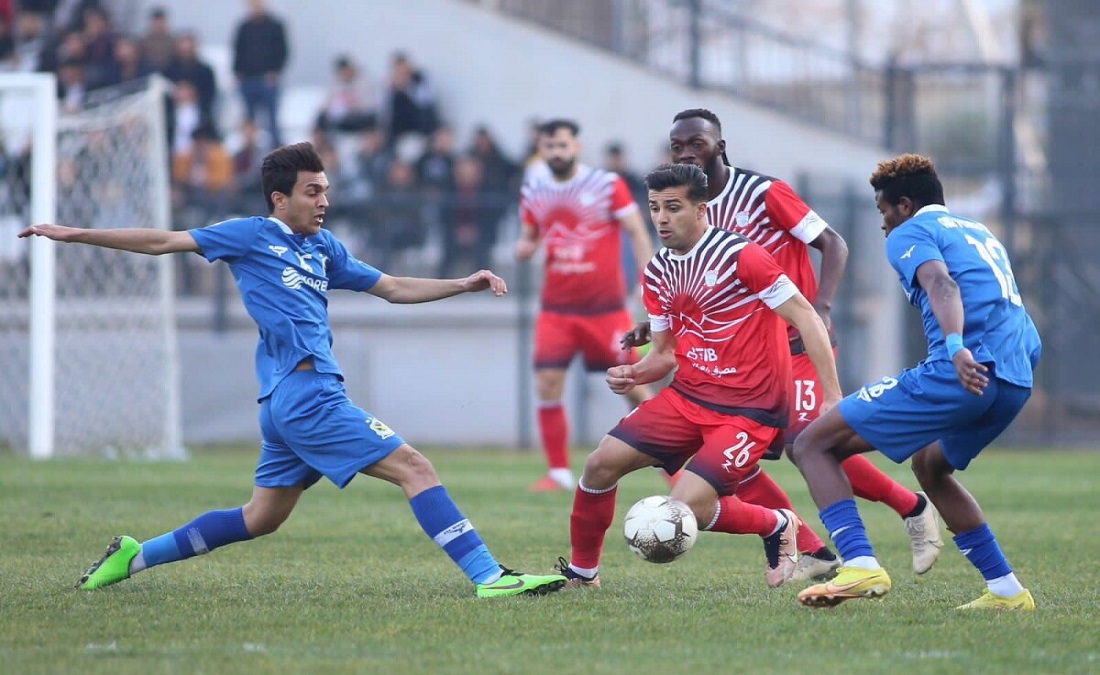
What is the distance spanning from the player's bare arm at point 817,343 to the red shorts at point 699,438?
1.28 feet

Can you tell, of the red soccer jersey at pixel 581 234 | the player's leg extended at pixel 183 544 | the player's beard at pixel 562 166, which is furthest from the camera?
the red soccer jersey at pixel 581 234

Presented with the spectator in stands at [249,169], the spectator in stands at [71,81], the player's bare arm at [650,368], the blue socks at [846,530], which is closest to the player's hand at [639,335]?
the player's bare arm at [650,368]

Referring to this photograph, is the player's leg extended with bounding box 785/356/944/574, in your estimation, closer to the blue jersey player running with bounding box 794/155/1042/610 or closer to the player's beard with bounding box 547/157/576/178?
the blue jersey player running with bounding box 794/155/1042/610

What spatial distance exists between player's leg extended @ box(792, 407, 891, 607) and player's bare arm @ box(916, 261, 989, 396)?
1.88 ft

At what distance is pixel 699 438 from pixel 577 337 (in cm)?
531

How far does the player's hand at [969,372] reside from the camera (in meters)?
5.75

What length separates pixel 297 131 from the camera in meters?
20.3

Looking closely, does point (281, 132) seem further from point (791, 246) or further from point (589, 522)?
point (589, 522)

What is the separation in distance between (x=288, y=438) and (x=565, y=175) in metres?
5.56

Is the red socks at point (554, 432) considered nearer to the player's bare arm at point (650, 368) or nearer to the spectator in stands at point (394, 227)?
the player's bare arm at point (650, 368)

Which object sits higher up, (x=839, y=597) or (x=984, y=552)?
(x=984, y=552)

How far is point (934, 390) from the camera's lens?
6078 millimetres

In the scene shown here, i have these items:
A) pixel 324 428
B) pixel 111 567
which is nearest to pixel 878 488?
pixel 324 428

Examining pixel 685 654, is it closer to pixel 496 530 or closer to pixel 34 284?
pixel 496 530
